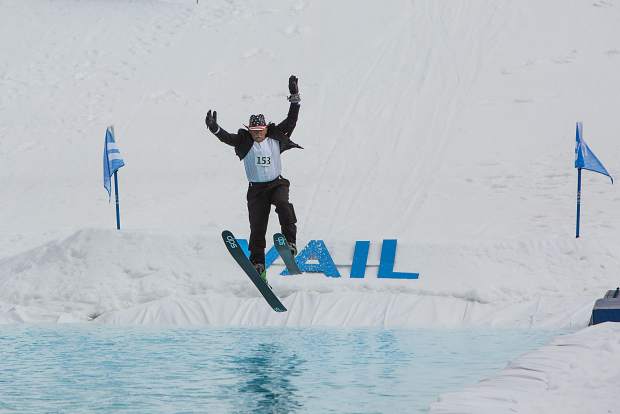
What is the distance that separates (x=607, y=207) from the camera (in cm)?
2397

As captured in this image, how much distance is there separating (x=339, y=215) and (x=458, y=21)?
12872 mm

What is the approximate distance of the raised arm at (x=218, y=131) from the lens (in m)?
9.91

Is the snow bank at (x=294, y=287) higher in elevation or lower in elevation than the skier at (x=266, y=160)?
lower

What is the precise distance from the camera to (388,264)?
18.3 meters

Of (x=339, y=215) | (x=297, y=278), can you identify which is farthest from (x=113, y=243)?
(x=339, y=215)

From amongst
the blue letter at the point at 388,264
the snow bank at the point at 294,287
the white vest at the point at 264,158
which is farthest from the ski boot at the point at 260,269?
the blue letter at the point at 388,264

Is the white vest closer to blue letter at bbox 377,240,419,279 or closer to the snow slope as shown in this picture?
the snow slope

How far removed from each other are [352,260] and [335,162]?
31.3 ft

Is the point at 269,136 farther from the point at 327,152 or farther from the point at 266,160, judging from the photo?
the point at 327,152

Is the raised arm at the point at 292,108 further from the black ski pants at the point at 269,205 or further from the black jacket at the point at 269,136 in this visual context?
the black ski pants at the point at 269,205

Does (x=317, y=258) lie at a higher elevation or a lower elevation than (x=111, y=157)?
lower

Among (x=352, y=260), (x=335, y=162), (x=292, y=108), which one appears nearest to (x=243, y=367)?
(x=292, y=108)

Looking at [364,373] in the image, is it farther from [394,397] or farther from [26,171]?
[26,171]

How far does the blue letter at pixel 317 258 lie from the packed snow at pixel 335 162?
357 mm
